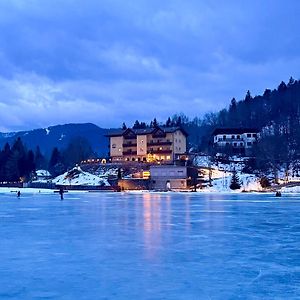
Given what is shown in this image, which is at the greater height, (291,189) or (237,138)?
(237,138)

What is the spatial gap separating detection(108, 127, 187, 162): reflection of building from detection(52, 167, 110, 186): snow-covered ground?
32.7 ft

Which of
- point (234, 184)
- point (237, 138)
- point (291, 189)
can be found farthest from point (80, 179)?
point (291, 189)

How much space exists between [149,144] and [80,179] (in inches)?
683

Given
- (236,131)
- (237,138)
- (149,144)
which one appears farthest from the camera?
(236,131)

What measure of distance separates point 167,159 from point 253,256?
82806 mm

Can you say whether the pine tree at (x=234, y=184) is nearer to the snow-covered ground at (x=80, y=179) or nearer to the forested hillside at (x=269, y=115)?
the snow-covered ground at (x=80, y=179)

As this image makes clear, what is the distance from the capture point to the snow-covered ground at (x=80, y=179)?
3282 inches

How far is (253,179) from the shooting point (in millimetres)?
75500

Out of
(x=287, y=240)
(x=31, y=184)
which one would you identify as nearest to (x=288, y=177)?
(x=31, y=184)

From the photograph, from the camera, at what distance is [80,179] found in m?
87.0

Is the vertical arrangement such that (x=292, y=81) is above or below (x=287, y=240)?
above

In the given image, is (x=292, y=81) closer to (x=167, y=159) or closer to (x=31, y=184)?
(x=167, y=159)

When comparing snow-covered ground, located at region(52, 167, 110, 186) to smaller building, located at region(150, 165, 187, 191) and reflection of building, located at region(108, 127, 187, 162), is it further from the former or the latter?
reflection of building, located at region(108, 127, 187, 162)

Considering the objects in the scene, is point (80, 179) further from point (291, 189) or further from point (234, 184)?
point (291, 189)
